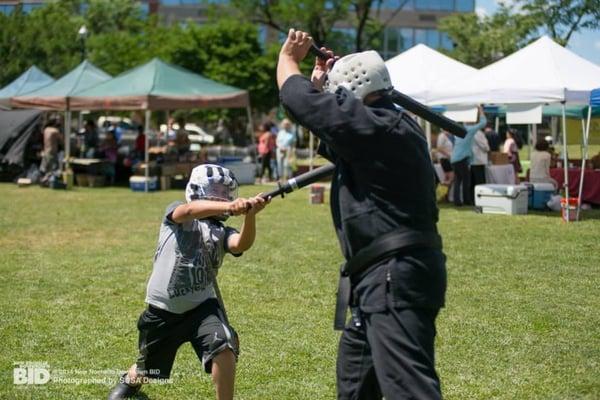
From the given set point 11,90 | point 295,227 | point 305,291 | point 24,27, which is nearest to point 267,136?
point 11,90

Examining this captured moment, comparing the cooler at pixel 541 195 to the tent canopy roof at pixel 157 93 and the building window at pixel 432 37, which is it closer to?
the tent canopy roof at pixel 157 93

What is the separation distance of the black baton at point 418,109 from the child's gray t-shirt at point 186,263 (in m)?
1.28

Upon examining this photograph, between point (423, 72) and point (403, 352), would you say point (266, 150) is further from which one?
point (403, 352)

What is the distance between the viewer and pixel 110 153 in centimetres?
2334

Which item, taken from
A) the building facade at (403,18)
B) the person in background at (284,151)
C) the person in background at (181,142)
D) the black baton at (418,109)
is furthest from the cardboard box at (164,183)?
the building facade at (403,18)

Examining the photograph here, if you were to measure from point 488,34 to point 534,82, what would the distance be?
26.3m

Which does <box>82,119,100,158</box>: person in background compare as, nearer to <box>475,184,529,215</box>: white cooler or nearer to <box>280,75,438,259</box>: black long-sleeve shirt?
<box>475,184,529,215</box>: white cooler

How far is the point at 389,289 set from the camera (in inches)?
129

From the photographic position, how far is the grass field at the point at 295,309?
5414mm

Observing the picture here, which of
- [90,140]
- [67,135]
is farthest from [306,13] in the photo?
[67,135]

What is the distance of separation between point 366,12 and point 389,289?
126 feet

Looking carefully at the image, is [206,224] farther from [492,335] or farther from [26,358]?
[492,335]

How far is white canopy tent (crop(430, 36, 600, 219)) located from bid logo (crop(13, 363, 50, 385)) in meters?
10.7

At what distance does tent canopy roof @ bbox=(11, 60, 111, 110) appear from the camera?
2141 cm
